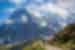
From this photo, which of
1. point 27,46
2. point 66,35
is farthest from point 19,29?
point 66,35

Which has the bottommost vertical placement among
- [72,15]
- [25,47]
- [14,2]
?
[25,47]

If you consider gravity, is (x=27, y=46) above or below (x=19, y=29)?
below

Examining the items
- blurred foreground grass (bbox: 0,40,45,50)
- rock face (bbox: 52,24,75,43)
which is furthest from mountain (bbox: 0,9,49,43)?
rock face (bbox: 52,24,75,43)

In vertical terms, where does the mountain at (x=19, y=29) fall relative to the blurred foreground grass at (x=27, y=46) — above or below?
above

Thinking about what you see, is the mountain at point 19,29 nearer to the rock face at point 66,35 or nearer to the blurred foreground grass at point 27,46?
the blurred foreground grass at point 27,46

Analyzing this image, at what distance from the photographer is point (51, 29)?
1365 millimetres

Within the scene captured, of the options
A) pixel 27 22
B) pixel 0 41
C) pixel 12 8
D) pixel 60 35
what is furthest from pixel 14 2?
pixel 60 35

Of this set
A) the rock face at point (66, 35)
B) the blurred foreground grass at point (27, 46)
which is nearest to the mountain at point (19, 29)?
the blurred foreground grass at point (27, 46)

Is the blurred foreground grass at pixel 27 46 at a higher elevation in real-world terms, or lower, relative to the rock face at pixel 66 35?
lower

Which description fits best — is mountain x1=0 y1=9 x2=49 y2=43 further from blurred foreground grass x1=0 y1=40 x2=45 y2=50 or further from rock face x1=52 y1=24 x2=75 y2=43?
rock face x1=52 y1=24 x2=75 y2=43

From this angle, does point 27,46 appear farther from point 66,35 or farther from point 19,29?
point 66,35

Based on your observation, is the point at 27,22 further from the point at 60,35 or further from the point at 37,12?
the point at 60,35

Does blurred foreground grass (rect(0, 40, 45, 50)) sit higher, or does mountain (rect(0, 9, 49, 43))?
mountain (rect(0, 9, 49, 43))

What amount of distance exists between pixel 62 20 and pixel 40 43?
0.25m
